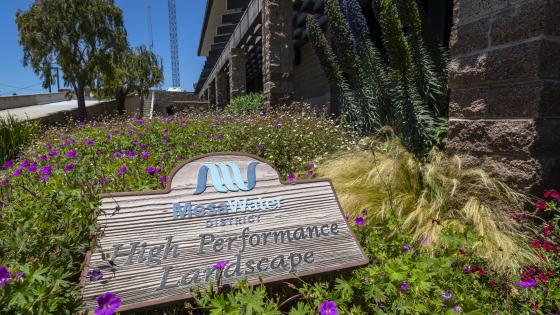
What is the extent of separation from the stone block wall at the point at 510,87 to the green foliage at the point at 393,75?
516 mm

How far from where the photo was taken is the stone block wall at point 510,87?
2533mm

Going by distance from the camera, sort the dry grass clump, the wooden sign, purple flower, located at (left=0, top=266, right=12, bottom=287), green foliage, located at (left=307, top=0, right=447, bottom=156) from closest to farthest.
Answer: purple flower, located at (left=0, top=266, right=12, bottom=287)
the wooden sign
the dry grass clump
green foliage, located at (left=307, top=0, right=447, bottom=156)

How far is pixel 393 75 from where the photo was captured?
3.89 metres

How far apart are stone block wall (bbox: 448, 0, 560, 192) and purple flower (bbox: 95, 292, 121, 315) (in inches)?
115

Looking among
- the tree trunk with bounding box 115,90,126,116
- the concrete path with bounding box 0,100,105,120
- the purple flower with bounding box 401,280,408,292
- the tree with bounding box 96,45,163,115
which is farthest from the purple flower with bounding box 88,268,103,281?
the tree trunk with bounding box 115,90,126,116

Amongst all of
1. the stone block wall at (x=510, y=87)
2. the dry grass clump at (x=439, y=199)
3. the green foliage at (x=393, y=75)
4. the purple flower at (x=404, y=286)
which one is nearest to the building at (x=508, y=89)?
the stone block wall at (x=510, y=87)

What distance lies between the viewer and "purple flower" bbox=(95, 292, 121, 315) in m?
1.21

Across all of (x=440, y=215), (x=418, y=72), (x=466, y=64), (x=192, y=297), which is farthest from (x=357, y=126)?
(x=192, y=297)

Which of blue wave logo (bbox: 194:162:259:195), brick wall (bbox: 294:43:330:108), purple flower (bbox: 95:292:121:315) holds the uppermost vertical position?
brick wall (bbox: 294:43:330:108)

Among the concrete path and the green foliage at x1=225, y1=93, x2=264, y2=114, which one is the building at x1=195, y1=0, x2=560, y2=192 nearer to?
the green foliage at x1=225, y1=93, x2=264, y2=114

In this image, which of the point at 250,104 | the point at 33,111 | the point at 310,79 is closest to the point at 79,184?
the point at 250,104

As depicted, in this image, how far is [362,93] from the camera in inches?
193

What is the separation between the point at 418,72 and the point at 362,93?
4.00 feet

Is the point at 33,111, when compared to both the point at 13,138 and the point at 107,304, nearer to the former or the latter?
the point at 13,138
